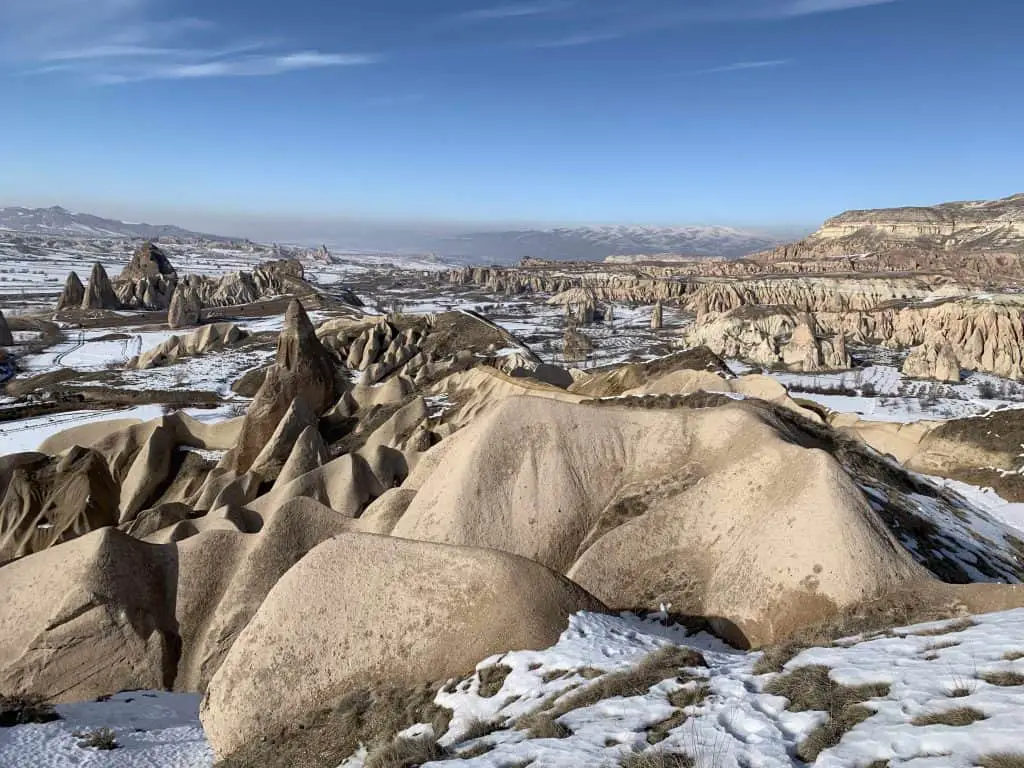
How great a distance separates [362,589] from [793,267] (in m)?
177

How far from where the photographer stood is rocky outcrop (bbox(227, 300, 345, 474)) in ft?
123

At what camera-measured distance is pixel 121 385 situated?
66500 mm

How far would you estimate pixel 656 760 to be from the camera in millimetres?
6832

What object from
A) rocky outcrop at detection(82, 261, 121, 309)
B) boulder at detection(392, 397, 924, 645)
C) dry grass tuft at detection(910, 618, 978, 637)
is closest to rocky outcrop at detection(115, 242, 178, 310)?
rocky outcrop at detection(82, 261, 121, 309)

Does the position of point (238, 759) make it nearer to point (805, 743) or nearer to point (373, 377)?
point (805, 743)

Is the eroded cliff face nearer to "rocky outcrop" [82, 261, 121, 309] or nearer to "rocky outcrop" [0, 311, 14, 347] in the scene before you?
"rocky outcrop" [0, 311, 14, 347]

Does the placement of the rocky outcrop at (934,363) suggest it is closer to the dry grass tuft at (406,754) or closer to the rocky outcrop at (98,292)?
the dry grass tuft at (406,754)

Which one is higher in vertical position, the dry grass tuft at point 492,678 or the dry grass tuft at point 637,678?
the dry grass tuft at point 637,678

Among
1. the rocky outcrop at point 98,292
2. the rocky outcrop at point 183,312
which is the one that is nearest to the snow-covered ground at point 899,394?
the rocky outcrop at point 183,312

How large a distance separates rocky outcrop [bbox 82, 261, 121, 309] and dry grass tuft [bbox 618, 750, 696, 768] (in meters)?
141

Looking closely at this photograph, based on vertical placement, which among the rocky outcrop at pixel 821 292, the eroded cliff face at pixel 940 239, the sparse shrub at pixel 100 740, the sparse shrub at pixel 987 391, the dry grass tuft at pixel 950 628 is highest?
the eroded cliff face at pixel 940 239

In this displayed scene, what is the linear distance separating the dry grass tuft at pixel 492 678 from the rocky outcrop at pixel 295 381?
28.3 meters

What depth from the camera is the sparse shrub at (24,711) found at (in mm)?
13633

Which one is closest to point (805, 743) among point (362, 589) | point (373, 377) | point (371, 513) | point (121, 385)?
point (362, 589)
